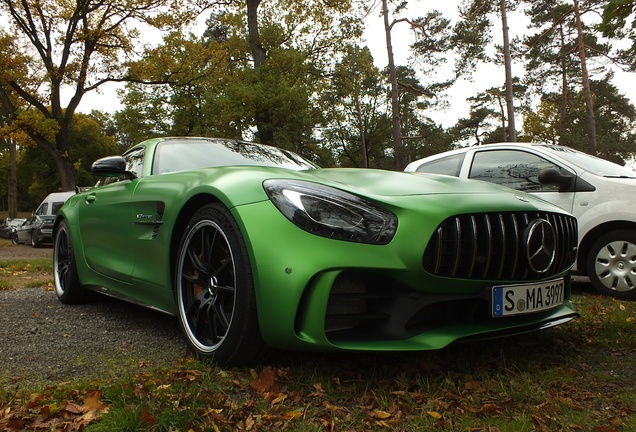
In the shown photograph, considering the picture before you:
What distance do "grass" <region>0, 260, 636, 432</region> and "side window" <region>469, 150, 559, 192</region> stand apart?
291 centimetres

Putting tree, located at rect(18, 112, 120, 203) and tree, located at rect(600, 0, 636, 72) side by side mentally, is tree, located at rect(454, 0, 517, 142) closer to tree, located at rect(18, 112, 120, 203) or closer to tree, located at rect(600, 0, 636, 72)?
tree, located at rect(600, 0, 636, 72)

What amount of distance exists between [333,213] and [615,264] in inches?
147

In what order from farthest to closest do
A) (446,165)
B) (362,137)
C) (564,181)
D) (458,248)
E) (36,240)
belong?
(362,137) < (36,240) < (446,165) < (564,181) < (458,248)

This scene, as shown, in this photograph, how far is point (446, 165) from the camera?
247 inches

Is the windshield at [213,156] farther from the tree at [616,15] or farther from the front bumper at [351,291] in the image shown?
the tree at [616,15]

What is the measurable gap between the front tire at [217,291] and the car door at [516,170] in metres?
3.83

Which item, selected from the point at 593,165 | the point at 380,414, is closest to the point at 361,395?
the point at 380,414

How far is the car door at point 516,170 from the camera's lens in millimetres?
5426

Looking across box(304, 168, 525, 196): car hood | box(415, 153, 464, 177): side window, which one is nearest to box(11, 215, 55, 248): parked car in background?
box(415, 153, 464, 177): side window

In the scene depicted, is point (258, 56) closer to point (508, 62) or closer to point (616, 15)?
point (508, 62)

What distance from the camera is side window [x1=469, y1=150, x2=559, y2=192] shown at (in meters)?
5.59

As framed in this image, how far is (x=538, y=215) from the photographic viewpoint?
8.63 ft

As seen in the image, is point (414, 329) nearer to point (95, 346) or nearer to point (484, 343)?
point (484, 343)

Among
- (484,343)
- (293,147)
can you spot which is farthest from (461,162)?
(293,147)
